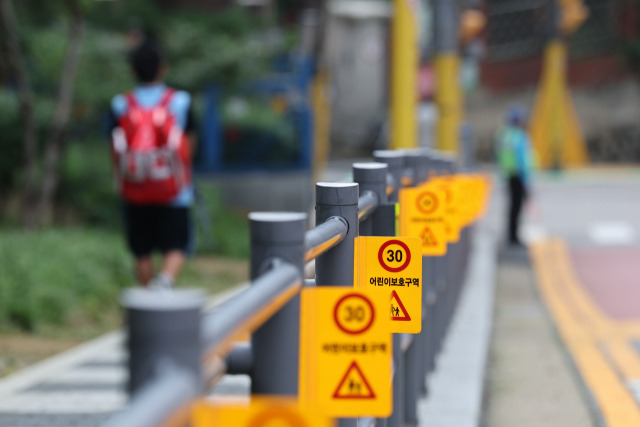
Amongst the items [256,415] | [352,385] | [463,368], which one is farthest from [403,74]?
[256,415]

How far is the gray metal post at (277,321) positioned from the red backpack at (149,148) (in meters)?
3.94

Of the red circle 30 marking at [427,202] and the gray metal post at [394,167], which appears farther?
the red circle 30 marking at [427,202]

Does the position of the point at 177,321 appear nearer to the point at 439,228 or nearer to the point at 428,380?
the point at 439,228

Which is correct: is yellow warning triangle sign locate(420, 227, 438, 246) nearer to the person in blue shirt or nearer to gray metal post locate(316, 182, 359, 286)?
gray metal post locate(316, 182, 359, 286)

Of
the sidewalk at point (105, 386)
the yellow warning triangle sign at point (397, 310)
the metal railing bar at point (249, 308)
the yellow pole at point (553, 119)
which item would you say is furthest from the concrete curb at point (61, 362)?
the yellow pole at point (553, 119)

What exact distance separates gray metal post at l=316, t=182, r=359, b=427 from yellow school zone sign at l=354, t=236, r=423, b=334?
0.22 meters

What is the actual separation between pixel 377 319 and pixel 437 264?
382cm

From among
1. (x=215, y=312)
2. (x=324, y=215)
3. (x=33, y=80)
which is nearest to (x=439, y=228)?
(x=324, y=215)

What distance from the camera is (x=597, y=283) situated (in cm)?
1198

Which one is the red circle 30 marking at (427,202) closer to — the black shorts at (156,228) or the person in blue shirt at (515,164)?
the black shorts at (156,228)

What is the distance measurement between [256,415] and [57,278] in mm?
7705

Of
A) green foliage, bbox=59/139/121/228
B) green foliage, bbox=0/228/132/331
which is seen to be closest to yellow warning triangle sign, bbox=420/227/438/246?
green foliage, bbox=0/228/132/331

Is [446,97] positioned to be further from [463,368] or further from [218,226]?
[463,368]

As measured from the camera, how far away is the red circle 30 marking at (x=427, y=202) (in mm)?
4809
